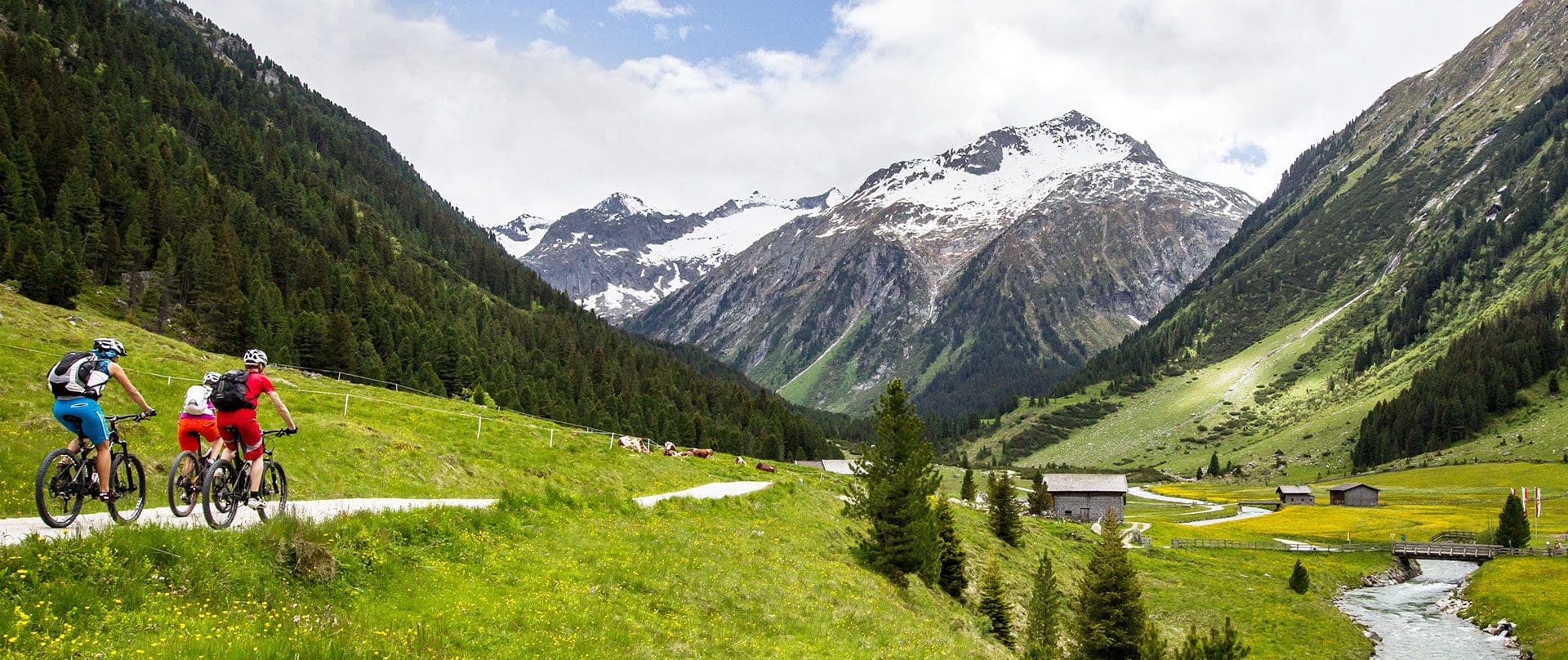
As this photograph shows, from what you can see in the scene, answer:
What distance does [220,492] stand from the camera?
14.6 m

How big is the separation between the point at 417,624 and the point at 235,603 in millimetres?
2784

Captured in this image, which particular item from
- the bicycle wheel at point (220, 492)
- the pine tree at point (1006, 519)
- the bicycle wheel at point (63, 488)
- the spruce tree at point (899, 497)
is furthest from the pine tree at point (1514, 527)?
the bicycle wheel at point (63, 488)

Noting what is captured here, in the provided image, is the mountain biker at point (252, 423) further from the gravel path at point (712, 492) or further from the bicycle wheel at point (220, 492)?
the gravel path at point (712, 492)

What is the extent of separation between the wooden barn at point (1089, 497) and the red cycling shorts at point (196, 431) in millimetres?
126117

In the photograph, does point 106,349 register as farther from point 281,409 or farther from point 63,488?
point 281,409

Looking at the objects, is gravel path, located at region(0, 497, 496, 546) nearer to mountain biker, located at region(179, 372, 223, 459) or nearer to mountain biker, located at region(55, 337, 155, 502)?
mountain biker, located at region(55, 337, 155, 502)

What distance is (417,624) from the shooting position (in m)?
13.1

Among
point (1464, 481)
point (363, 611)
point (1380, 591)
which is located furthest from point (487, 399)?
point (1464, 481)

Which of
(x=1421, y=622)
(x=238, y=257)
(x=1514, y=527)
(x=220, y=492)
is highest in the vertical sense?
(x=238, y=257)

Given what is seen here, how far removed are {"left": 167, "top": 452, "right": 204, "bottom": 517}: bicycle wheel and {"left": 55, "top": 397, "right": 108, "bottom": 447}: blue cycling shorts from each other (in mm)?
1244

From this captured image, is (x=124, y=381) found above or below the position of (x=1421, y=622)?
above

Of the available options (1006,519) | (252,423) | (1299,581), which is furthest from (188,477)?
(1299,581)

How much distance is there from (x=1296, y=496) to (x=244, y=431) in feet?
564

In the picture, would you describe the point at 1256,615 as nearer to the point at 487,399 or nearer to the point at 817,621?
the point at 817,621
